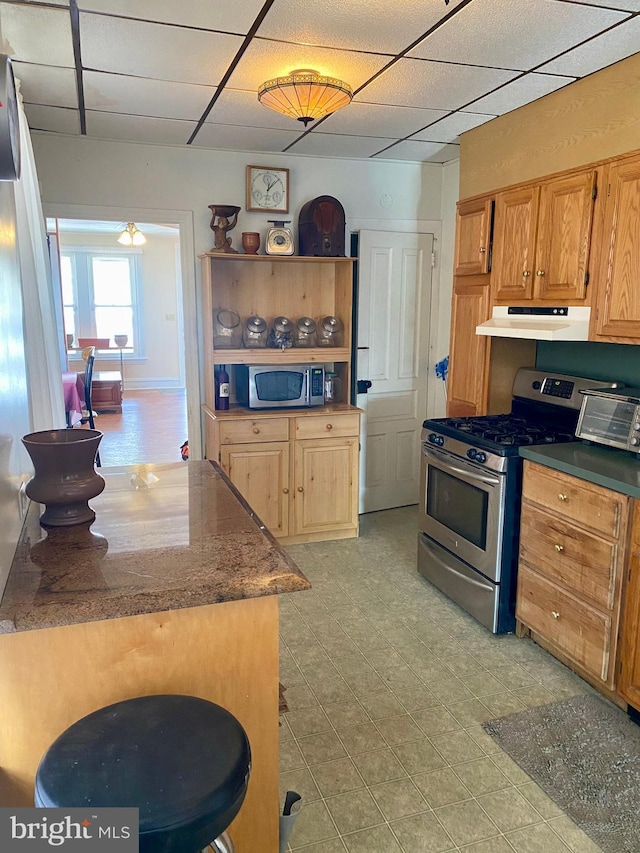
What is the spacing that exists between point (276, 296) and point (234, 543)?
2.87m

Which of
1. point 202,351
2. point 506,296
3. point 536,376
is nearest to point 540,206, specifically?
point 506,296

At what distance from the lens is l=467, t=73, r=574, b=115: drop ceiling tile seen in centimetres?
277

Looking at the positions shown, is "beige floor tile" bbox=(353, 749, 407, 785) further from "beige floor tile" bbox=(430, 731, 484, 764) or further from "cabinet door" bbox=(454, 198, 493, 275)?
"cabinet door" bbox=(454, 198, 493, 275)

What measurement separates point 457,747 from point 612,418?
1.46 metres

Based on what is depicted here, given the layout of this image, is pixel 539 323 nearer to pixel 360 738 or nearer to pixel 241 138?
pixel 360 738

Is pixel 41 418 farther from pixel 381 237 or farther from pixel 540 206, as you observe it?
pixel 381 237

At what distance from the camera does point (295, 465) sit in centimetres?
395

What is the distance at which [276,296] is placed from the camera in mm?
4215

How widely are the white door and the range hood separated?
46.2 inches

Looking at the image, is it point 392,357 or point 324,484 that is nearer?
point 324,484

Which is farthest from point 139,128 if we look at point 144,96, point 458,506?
→ point 458,506

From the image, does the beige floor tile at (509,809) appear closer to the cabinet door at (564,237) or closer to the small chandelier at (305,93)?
the cabinet door at (564,237)

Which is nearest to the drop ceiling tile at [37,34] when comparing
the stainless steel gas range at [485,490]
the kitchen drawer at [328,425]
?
the kitchen drawer at [328,425]

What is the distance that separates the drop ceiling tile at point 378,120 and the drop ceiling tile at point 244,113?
242 mm
